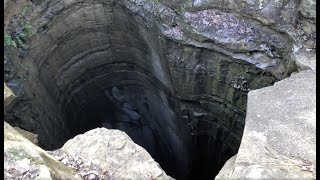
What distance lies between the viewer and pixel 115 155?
4.79 meters

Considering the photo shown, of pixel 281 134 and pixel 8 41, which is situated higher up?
pixel 8 41

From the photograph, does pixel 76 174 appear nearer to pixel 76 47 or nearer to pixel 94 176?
pixel 94 176

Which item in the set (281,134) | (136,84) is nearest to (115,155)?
(281,134)

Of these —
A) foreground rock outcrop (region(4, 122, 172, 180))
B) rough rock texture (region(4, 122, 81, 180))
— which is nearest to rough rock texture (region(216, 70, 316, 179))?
foreground rock outcrop (region(4, 122, 172, 180))

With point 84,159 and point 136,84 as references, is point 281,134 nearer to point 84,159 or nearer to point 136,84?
point 84,159

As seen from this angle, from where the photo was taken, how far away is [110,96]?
8484mm

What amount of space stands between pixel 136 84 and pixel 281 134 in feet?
14.4

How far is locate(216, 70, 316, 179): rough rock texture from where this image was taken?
159 inches

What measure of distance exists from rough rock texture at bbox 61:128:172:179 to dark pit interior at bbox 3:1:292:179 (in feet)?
5.49

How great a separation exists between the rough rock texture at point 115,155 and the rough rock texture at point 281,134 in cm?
88

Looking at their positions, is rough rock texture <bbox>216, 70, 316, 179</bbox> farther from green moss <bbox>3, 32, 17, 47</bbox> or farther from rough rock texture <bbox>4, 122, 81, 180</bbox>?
green moss <bbox>3, 32, 17, 47</bbox>

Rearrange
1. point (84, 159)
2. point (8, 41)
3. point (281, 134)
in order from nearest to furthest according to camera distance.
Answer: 1. point (281, 134)
2. point (84, 159)
3. point (8, 41)

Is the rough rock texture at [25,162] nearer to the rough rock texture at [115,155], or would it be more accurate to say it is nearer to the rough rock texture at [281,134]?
the rough rock texture at [115,155]

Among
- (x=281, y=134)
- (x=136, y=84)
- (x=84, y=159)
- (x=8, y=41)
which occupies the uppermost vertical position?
(x=8, y=41)
